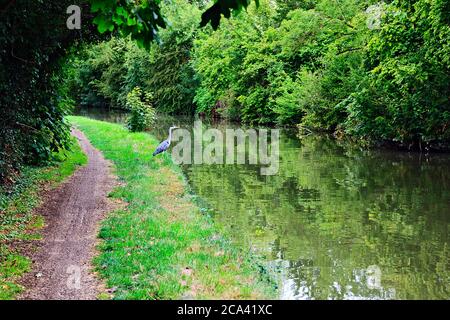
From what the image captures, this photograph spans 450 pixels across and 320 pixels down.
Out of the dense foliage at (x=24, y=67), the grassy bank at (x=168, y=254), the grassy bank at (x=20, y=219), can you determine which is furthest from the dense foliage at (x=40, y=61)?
the grassy bank at (x=168, y=254)

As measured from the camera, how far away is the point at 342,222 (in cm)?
1077

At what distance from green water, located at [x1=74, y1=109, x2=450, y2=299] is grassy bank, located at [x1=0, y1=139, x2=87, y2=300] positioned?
A: 3.69 metres

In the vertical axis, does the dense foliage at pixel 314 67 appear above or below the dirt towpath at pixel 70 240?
above

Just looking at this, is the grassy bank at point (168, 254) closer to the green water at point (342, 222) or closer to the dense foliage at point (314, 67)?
the green water at point (342, 222)

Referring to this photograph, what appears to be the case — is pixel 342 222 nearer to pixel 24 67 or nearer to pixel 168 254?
pixel 168 254

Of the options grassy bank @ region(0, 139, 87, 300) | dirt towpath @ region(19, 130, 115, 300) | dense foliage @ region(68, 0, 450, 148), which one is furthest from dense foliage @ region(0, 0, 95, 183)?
dense foliage @ region(68, 0, 450, 148)

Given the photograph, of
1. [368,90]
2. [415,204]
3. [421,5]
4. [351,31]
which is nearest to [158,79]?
[351,31]

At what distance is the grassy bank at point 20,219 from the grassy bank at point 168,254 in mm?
1134

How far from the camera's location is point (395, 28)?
19.8 metres

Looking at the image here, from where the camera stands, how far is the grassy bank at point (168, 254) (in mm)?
6160

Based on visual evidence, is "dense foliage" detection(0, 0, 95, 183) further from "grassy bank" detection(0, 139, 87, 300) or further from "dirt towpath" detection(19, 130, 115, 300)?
"dirt towpath" detection(19, 130, 115, 300)

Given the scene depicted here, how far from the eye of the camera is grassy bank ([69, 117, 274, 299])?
6160 millimetres

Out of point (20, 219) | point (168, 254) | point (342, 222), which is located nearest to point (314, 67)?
point (342, 222)
